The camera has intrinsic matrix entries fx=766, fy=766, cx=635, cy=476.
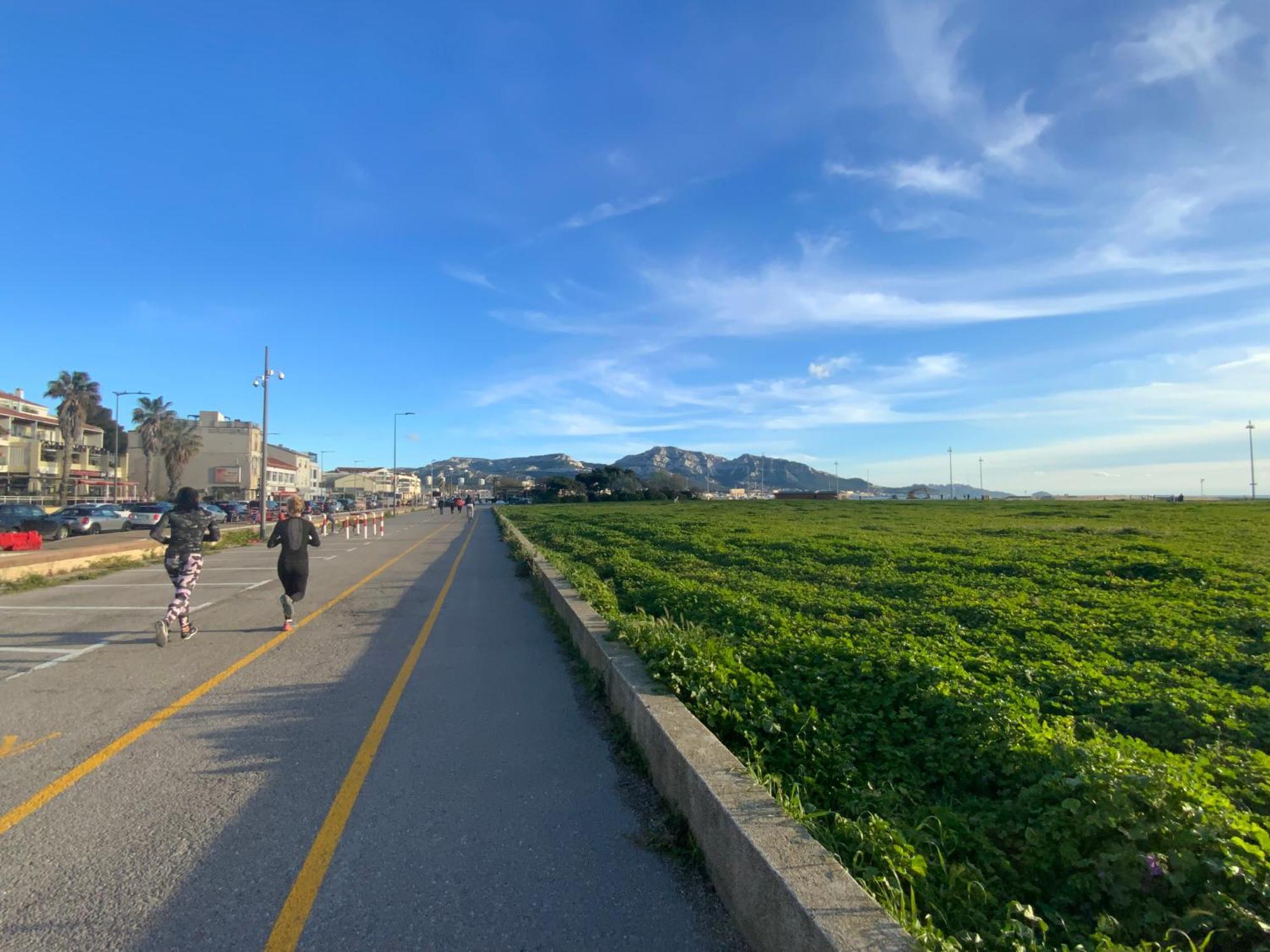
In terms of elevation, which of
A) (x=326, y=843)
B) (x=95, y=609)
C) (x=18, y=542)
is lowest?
(x=326, y=843)

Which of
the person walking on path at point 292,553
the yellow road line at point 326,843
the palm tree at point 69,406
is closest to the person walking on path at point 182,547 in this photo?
the person walking on path at point 292,553

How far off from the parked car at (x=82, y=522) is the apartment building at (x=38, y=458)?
32525mm

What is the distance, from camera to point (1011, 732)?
460 cm

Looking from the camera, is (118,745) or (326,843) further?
(118,745)

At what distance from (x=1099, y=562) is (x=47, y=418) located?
3718 inches

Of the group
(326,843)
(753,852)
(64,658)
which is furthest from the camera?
(64,658)

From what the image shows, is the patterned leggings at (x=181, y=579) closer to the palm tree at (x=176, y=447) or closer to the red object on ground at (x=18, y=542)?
the red object on ground at (x=18, y=542)

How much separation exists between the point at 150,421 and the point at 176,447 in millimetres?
3734

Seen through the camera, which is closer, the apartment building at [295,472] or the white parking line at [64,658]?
the white parking line at [64,658]

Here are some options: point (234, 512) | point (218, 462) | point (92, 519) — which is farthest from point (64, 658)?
point (218, 462)

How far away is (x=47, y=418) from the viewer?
78562 millimetres

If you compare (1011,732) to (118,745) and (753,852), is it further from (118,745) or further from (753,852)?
(118,745)

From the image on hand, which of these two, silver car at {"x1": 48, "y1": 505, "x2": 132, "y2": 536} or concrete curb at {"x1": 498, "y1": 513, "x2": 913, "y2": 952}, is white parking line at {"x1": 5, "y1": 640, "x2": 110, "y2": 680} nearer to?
concrete curb at {"x1": 498, "y1": 513, "x2": 913, "y2": 952}

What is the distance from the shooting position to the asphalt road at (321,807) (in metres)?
3.44
